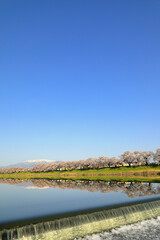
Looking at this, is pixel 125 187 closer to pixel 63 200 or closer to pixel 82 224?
pixel 63 200

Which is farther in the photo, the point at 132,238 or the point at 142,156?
the point at 142,156

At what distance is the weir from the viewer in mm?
14453

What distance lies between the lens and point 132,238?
50.9ft

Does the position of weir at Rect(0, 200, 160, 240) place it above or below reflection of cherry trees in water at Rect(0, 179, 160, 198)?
above

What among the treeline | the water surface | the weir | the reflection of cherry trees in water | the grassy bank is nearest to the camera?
the weir

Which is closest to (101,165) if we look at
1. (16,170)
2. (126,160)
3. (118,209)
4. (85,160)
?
(85,160)

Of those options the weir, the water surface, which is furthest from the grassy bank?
the weir

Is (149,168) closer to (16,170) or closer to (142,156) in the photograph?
(142,156)

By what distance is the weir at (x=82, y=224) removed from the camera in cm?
1445

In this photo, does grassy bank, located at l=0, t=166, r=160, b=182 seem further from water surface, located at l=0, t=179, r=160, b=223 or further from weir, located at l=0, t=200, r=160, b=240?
weir, located at l=0, t=200, r=160, b=240

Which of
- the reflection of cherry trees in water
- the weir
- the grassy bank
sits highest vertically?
the weir

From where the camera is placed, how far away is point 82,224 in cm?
1686

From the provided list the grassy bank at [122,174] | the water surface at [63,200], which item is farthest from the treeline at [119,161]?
the water surface at [63,200]

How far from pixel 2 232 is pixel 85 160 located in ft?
384
